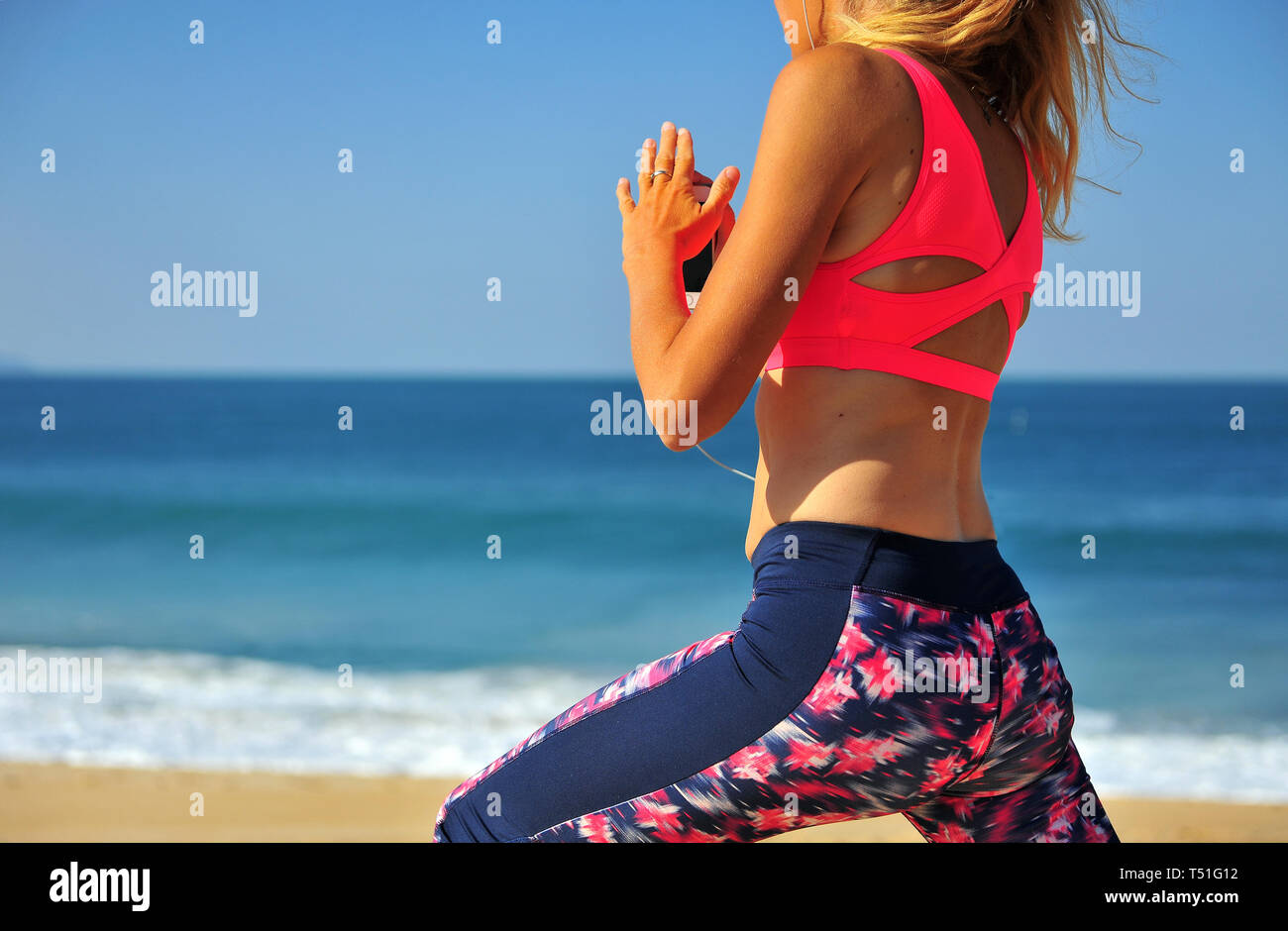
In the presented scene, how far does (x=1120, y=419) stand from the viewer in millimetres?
26328

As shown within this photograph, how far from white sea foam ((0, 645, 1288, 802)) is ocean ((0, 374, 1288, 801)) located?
1.2 inches

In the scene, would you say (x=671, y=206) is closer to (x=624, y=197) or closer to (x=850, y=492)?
(x=624, y=197)

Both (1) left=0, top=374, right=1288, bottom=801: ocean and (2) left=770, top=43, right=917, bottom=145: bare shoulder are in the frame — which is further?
(1) left=0, top=374, right=1288, bottom=801: ocean

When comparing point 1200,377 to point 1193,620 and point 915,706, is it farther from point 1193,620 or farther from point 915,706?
point 915,706

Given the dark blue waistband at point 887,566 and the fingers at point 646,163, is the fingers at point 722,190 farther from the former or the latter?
the dark blue waistband at point 887,566

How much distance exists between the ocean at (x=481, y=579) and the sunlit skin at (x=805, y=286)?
5648 millimetres

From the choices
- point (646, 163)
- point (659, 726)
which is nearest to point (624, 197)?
point (646, 163)

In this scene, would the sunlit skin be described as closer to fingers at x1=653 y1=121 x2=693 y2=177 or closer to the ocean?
fingers at x1=653 y1=121 x2=693 y2=177

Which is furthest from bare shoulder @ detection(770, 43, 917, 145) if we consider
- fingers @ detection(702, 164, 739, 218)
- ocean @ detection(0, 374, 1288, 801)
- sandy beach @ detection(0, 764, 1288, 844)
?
ocean @ detection(0, 374, 1288, 801)

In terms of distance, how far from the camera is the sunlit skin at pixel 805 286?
4.04ft

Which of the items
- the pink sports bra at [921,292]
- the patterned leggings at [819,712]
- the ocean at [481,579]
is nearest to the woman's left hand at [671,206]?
the pink sports bra at [921,292]

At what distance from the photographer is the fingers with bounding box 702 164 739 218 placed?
1429 mm

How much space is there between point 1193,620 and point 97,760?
34.2 ft
